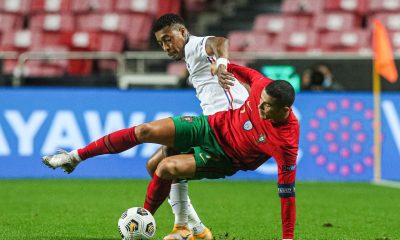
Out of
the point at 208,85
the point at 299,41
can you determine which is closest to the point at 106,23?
the point at 299,41

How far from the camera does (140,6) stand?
20.3 meters

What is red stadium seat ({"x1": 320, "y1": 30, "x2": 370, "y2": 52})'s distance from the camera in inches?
732

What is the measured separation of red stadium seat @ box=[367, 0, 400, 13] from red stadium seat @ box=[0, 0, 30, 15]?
799 cm

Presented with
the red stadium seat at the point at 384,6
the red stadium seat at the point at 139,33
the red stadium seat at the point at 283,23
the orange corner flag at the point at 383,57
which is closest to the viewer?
the orange corner flag at the point at 383,57

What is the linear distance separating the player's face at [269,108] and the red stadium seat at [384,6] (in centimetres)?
1280

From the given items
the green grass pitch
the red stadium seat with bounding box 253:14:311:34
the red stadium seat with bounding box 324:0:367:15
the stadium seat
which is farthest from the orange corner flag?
the stadium seat

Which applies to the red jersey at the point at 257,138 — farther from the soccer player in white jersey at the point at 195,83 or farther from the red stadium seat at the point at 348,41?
the red stadium seat at the point at 348,41

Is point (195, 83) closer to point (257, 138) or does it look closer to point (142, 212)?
point (257, 138)

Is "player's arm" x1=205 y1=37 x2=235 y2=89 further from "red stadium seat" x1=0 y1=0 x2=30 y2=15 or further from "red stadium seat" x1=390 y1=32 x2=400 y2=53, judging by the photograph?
"red stadium seat" x1=0 y1=0 x2=30 y2=15

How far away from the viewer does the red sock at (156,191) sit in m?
7.51

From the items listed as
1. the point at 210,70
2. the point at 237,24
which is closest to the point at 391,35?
the point at 237,24

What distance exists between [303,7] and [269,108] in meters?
13.3

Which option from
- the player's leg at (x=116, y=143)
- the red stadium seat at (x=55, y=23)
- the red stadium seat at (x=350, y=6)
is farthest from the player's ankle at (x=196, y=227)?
the red stadium seat at (x=55, y=23)

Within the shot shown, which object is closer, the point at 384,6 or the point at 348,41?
the point at 348,41
